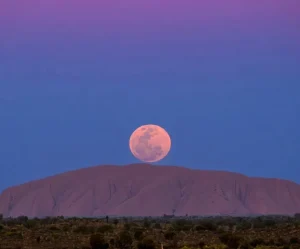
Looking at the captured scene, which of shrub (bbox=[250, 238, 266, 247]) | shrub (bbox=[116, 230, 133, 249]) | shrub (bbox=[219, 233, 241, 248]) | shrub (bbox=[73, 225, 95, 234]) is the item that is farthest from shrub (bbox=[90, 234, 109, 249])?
shrub (bbox=[73, 225, 95, 234])

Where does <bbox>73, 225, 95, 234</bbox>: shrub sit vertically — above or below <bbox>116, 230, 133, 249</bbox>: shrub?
above

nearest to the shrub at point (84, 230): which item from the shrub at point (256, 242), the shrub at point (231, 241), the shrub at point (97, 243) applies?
the shrub at point (231, 241)

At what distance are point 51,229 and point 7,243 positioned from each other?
18353mm

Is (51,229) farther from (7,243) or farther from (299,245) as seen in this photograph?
(299,245)

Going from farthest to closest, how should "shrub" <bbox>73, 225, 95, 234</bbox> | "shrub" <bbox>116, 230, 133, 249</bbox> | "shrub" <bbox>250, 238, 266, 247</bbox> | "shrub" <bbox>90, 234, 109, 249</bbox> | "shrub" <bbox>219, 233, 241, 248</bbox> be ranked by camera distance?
"shrub" <bbox>73, 225, 95, 234</bbox> → "shrub" <bbox>116, 230, 133, 249</bbox> → "shrub" <bbox>250, 238, 266, 247</bbox> → "shrub" <bbox>219, 233, 241, 248</bbox> → "shrub" <bbox>90, 234, 109, 249</bbox>

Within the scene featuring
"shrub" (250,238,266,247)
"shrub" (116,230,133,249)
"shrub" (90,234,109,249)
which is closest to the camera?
"shrub" (90,234,109,249)

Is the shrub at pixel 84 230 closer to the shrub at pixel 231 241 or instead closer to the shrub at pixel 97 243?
the shrub at pixel 231 241

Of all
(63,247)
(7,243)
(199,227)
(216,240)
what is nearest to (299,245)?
(216,240)

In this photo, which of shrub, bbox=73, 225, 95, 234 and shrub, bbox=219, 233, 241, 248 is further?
shrub, bbox=73, 225, 95, 234

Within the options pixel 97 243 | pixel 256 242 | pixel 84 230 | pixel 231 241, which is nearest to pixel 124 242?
pixel 97 243

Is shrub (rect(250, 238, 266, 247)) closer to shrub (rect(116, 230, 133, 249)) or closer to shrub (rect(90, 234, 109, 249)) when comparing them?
shrub (rect(116, 230, 133, 249))

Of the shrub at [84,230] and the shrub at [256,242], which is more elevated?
the shrub at [84,230]

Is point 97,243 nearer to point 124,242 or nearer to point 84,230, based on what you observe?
point 124,242

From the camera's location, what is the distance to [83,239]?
60.6 metres
